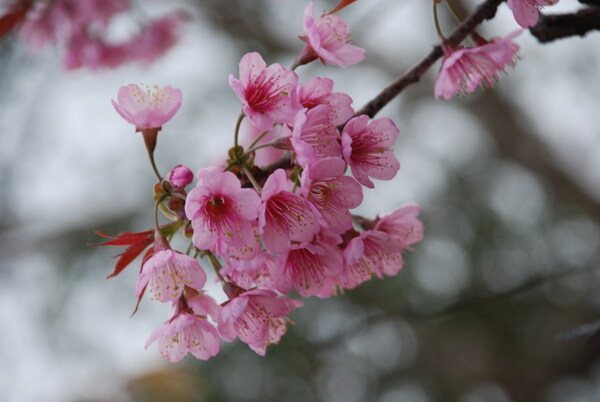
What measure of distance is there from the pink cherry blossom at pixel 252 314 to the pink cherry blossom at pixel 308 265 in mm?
24

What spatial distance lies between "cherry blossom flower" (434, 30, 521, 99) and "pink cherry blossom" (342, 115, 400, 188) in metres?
0.12

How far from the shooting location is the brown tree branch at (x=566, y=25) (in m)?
0.71

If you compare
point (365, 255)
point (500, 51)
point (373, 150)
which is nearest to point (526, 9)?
point (500, 51)

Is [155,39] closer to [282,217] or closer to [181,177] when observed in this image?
[181,177]


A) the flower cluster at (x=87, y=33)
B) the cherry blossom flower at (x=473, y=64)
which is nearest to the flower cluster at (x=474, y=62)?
the cherry blossom flower at (x=473, y=64)

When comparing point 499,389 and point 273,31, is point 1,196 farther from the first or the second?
point 499,389

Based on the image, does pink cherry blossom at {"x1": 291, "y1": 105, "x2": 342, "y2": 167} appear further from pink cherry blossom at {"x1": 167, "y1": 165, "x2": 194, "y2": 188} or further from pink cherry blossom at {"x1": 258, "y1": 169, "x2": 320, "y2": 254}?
pink cherry blossom at {"x1": 167, "y1": 165, "x2": 194, "y2": 188}

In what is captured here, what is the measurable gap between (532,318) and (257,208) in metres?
1.81

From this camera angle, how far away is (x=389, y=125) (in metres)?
0.73

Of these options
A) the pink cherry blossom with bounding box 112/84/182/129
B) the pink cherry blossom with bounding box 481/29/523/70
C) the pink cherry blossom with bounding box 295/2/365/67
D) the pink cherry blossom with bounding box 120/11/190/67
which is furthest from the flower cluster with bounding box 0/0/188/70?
the pink cherry blossom with bounding box 481/29/523/70

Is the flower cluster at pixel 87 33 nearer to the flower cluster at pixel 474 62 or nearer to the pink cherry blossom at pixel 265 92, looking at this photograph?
the pink cherry blossom at pixel 265 92

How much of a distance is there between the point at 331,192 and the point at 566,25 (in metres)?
0.38

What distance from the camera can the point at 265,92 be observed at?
709 mm

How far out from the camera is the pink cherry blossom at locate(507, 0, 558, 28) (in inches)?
26.2
